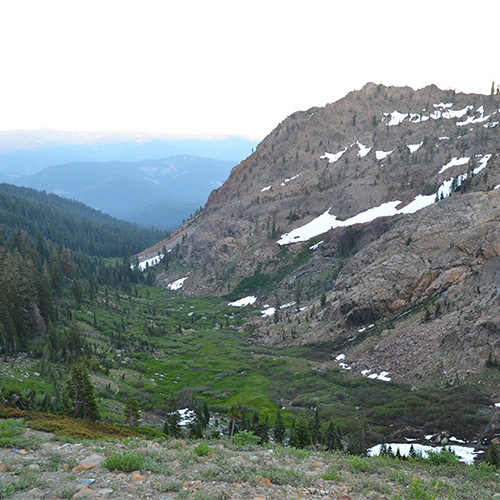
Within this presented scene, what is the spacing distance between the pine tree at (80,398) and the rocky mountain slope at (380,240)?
146ft

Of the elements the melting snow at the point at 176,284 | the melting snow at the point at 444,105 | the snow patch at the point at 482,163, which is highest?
the melting snow at the point at 444,105

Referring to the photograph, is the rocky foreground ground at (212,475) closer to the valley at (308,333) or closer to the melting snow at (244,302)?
the valley at (308,333)

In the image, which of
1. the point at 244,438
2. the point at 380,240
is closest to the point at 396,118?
the point at 380,240

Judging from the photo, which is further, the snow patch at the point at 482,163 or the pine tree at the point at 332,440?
the snow patch at the point at 482,163

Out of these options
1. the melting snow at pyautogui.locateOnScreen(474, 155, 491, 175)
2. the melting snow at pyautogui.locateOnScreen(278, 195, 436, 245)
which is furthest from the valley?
the melting snow at pyautogui.locateOnScreen(474, 155, 491, 175)

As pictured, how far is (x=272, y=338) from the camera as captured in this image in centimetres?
9550

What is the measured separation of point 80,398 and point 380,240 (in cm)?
7929

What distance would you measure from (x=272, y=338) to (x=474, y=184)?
6766 cm

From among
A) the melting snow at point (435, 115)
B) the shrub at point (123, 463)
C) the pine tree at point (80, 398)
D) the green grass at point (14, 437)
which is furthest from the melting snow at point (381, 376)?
the melting snow at point (435, 115)

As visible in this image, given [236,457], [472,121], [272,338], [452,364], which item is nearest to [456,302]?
[452,364]

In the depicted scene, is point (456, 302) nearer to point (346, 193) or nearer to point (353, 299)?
point (353, 299)

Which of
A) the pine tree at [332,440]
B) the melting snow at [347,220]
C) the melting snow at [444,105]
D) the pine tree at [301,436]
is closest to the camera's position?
the pine tree at [301,436]

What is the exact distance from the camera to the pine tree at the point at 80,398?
37219 millimetres

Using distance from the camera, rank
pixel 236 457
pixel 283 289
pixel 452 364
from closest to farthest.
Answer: pixel 236 457 → pixel 452 364 → pixel 283 289
